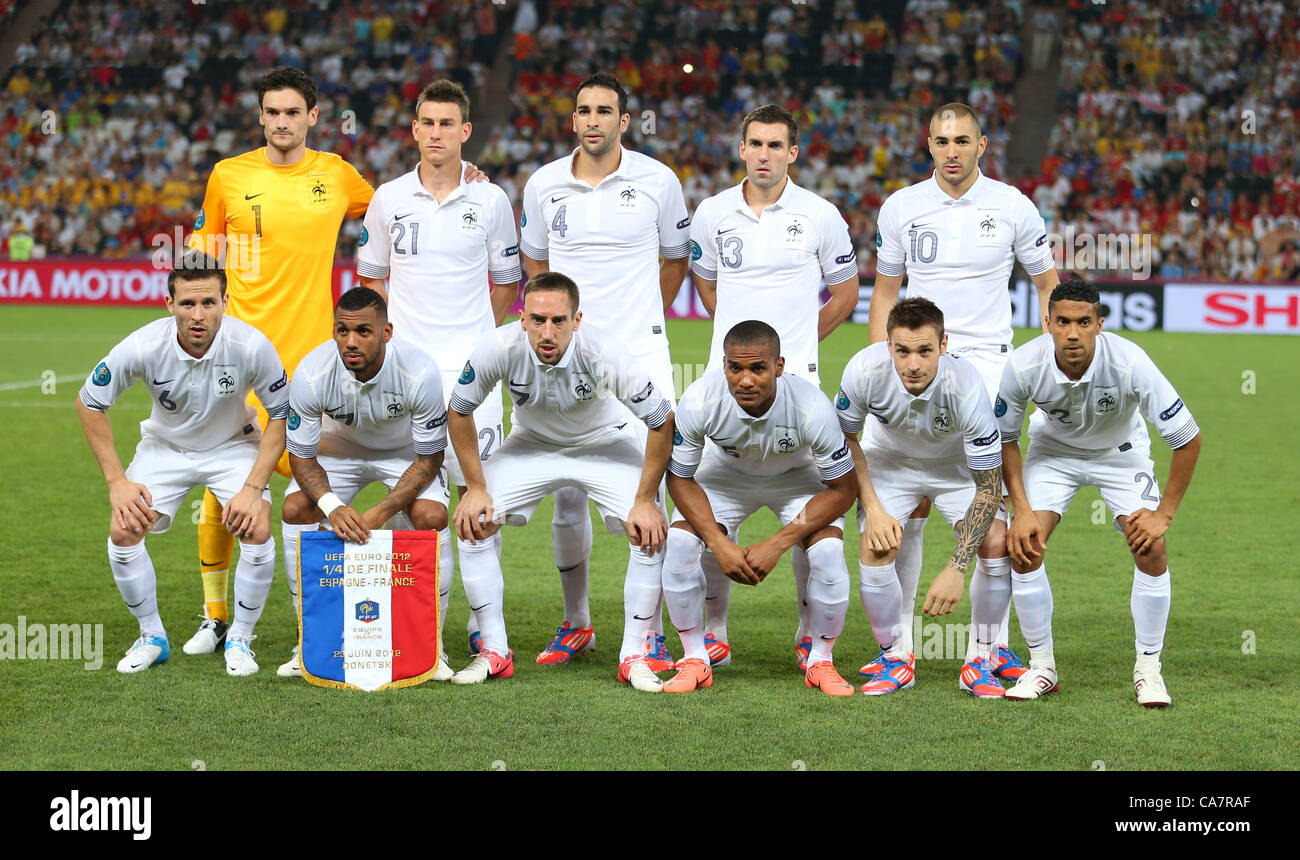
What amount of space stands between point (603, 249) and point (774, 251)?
814mm

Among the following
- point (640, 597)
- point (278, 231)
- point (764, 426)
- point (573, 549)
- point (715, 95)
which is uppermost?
point (715, 95)

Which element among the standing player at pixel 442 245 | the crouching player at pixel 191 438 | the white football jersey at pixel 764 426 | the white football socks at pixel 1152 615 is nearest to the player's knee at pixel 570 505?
the standing player at pixel 442 245

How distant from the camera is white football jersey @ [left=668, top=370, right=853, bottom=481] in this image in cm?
588

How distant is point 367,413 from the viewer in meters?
6.17

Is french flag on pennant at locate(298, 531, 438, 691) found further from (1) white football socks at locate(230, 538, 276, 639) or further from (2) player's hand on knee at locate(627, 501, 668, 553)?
(2) player's hand on knee at locate(627, 501, 668, 553)

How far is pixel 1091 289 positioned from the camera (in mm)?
5652

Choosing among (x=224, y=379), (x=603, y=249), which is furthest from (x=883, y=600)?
(x=224, y=379)

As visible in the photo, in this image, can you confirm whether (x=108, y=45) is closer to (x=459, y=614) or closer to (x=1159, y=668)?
(x=459, y=614)

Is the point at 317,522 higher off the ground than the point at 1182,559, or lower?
higher

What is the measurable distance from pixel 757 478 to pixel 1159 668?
1846mm

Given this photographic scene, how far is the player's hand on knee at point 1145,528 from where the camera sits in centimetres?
570

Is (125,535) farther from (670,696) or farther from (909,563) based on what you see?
(909,563)
